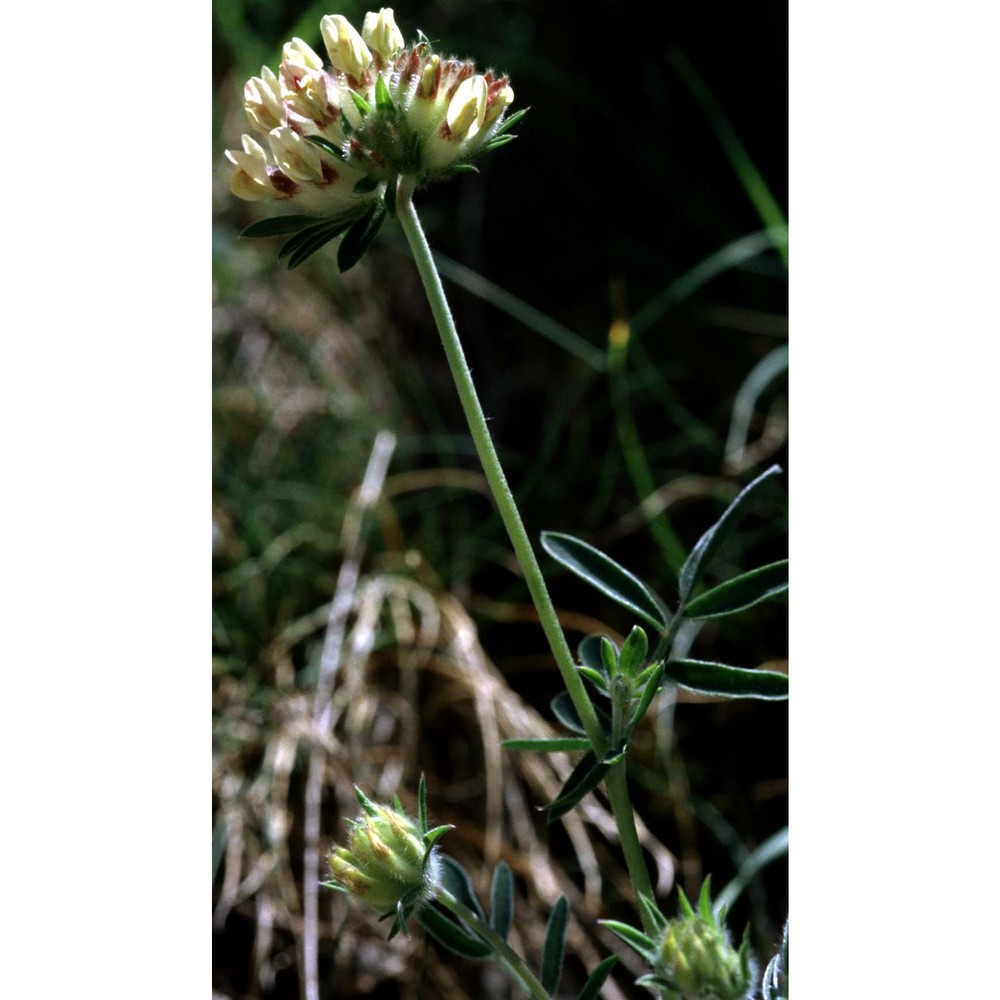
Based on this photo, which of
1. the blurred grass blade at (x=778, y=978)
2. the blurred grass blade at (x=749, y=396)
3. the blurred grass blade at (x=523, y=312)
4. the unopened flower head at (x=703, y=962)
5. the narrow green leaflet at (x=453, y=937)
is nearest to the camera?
the unopened flower head at (x=703, y=962)

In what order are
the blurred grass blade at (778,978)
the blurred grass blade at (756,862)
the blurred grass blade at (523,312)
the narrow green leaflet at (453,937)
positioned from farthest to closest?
the blurred grass blade at (523,312), the blurred grass blade at (756,862), the narrow green leaflet at (453,937), the blurred grass blade at (778,978)

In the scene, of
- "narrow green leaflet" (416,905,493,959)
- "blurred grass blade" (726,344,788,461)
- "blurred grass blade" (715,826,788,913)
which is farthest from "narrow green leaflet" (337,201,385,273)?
"blurred grass blade" (726,344,788,461)

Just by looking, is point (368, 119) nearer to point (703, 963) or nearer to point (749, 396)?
point (703, 963)

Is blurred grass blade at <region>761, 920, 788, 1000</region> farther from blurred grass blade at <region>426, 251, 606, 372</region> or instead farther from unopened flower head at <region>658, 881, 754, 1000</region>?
blurred grass blade at <region>426, 251, 606, 372</region>

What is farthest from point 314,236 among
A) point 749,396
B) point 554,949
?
point 749,396

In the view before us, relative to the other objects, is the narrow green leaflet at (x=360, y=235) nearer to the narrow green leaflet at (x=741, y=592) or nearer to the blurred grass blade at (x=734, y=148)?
the narrow green leaflet at (x=741, y=592)

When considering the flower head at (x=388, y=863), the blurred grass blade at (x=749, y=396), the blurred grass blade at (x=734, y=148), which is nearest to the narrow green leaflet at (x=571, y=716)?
the flower head at (x=388, y=863)
